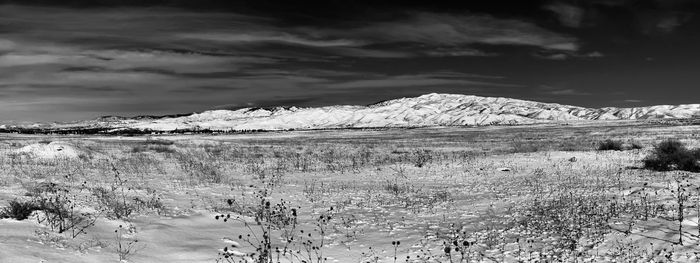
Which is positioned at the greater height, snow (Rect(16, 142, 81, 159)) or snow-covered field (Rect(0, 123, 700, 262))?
snow (Rect(16, 142, 81, 159))

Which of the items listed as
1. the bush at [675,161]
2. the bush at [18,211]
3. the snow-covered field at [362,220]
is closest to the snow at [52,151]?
the snow-covered field at [362,220]

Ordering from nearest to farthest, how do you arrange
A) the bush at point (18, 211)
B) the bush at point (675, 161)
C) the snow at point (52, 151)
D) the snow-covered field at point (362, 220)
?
the snow-covered field at point (362, 220)
the bush at point (18, 211)
the bush at point (675, 161)
the snow at point (52, 151)

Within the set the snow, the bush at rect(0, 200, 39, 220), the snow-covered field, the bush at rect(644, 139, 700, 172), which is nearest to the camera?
the snow-covered field

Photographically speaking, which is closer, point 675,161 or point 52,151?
point 675,161

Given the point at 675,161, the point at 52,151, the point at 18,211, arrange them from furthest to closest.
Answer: the point at 52,151, the point at 675,161, the point at 18,211

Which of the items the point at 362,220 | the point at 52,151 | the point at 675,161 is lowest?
the point at 362,220

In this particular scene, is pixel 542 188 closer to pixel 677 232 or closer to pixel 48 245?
pixel 677 232

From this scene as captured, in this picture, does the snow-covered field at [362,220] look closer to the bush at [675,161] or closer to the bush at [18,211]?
the bush at [18,211]

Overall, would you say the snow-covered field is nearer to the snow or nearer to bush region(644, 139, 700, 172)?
bush region(644, 139, 700, 172)

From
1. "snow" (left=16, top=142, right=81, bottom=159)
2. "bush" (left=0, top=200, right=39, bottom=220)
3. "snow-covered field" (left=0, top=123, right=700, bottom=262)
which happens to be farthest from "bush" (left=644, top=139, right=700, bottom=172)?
"snow" (left=16, top=142, right=81, bottom=159)

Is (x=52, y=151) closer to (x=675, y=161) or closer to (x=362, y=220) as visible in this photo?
(x=362, y=220)

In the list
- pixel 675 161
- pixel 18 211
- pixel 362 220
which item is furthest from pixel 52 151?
pixel 675 161

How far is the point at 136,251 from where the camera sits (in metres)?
8.23

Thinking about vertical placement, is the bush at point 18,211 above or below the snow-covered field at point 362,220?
above
